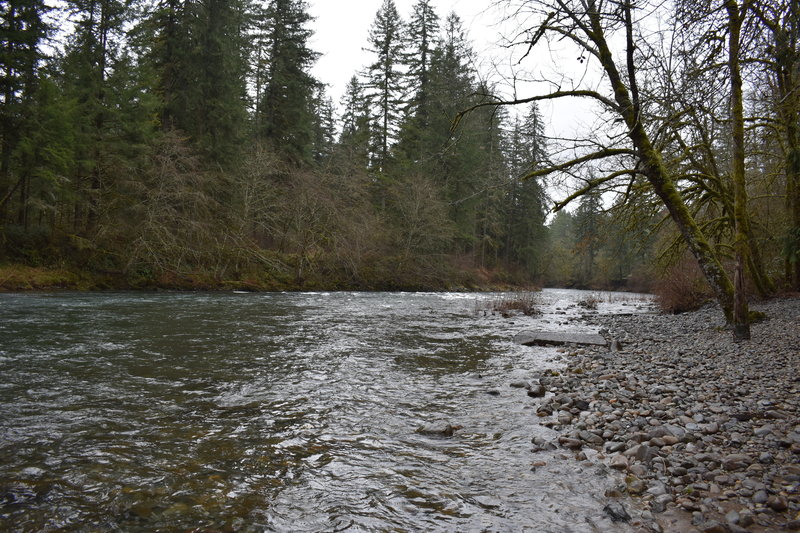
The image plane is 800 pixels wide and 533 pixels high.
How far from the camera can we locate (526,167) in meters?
7.24

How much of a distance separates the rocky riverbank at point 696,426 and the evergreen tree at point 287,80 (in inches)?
1060

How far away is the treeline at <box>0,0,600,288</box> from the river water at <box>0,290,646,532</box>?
3.83m

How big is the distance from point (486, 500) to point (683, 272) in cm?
1570

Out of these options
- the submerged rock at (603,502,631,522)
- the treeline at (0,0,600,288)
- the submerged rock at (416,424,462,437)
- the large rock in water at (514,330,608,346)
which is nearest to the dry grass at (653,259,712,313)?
the treeline at (0,0,600,288)

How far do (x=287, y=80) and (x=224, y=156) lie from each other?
8.28m

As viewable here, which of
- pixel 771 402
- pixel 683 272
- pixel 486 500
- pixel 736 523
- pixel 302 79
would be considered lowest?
pixel 486 500

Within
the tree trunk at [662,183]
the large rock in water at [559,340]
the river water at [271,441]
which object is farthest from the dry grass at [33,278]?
the tree trunk at [662,183]

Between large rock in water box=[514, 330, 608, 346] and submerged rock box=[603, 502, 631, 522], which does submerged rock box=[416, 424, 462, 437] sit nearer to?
submerged rock box=[603, 502, 631, 522]

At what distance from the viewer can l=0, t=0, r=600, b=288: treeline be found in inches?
669

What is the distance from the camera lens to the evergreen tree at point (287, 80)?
2931 cm

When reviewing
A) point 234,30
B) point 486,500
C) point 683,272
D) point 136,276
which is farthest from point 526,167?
point 234,30

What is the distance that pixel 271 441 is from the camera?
12.9 feet

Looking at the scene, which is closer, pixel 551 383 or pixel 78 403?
pixel 78 403

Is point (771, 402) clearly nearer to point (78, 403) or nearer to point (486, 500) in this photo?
point (486, 500)
